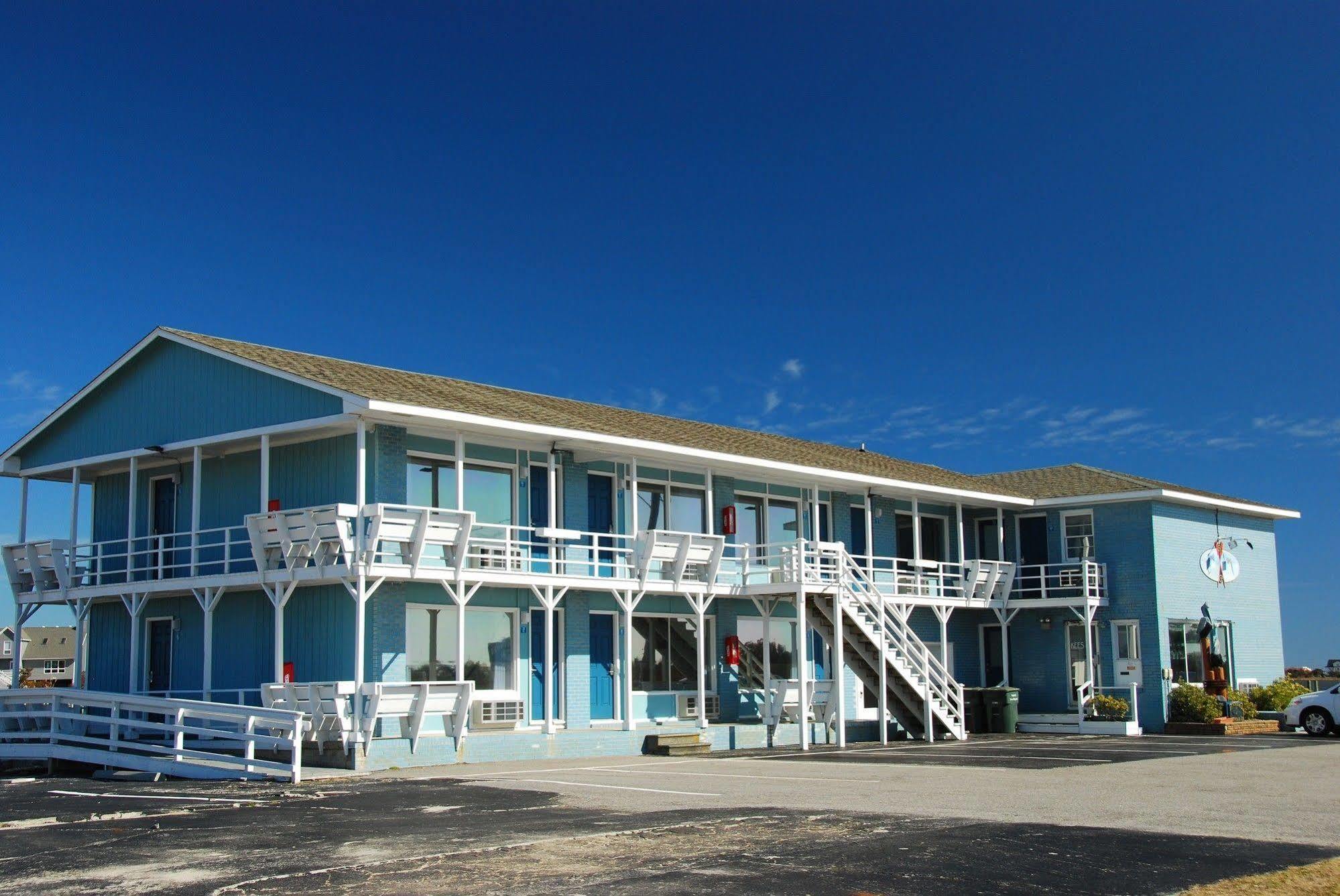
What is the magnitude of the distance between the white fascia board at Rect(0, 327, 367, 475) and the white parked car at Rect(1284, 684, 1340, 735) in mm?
20434

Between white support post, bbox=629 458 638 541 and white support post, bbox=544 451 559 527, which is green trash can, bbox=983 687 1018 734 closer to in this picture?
white support post, bbox=629 458 638 541

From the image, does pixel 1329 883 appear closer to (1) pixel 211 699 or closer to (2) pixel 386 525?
(2) pixel 386 525

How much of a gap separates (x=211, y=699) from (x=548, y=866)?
16.5 metres

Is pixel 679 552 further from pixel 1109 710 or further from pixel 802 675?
pixel 1109 710

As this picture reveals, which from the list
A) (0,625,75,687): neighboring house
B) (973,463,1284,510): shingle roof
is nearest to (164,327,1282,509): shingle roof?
(973,463,1284,510): shingle roof

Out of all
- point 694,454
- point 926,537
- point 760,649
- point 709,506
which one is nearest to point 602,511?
point 709,506

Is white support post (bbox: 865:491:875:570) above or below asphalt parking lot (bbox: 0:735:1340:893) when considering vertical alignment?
above

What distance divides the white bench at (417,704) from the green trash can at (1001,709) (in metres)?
14.1

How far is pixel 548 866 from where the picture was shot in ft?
31.2

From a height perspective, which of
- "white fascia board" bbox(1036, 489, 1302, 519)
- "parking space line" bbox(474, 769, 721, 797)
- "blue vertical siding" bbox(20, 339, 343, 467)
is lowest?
"parking space line" bbox(474, 769, 721, 797)

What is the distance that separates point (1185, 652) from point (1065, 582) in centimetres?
328

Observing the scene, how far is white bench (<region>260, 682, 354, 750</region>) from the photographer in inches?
774

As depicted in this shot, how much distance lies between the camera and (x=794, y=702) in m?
26.3

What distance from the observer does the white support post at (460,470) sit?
72.1ft
